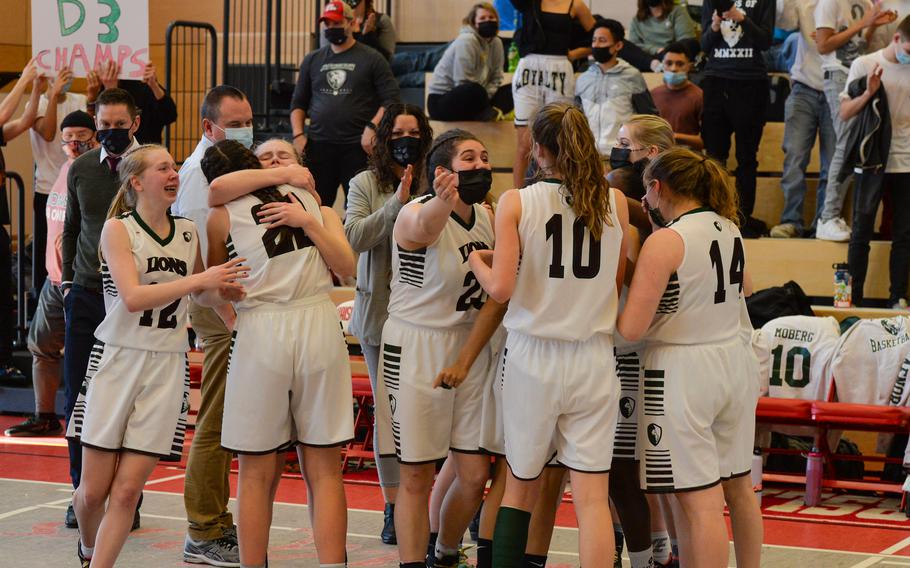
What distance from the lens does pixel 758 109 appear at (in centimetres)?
875

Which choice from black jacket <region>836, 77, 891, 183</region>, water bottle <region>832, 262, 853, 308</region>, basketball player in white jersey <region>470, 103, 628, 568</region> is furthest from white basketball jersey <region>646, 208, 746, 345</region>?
black jacket <region>836, 77, 891, 183</region>

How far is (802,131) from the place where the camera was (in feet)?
29.0

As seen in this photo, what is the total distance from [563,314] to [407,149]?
3.88 feet

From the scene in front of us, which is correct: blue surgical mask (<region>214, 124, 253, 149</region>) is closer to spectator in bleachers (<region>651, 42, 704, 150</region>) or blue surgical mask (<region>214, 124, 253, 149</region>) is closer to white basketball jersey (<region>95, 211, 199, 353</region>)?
white basketball jersey (<region>95, 211, 199, 353</region>)

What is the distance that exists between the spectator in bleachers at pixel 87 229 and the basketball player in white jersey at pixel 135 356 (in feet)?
2.65

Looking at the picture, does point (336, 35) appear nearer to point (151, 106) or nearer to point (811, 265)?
point (151, 106)

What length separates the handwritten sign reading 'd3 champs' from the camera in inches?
288

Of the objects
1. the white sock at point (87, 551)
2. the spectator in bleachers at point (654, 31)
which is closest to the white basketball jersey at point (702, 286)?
the white sock at point (87, 551)

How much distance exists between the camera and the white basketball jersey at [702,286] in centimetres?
379

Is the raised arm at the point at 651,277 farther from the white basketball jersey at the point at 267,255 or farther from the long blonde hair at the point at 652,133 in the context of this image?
the white basketball jersey at the point at 267,255

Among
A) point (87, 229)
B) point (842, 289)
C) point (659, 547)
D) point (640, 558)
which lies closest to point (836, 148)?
point (842, 289)

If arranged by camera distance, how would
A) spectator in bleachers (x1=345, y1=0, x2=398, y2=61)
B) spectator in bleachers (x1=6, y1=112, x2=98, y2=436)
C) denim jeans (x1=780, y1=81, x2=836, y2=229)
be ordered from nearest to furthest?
spectator in bleachers (x1=6, y1=112, x2=98, y2=436) → denim jeans (x1=780, y1=81, x2=836, y2=229) → spectator in bleachers (x1=345, y1=0, x2=398, y2=61)

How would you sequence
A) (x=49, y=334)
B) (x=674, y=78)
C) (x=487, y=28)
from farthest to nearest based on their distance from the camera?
(x=487, y=28)
(x=674, y=78)
(x=49, y=334)

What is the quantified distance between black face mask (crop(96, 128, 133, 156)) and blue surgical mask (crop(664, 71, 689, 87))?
513cm
